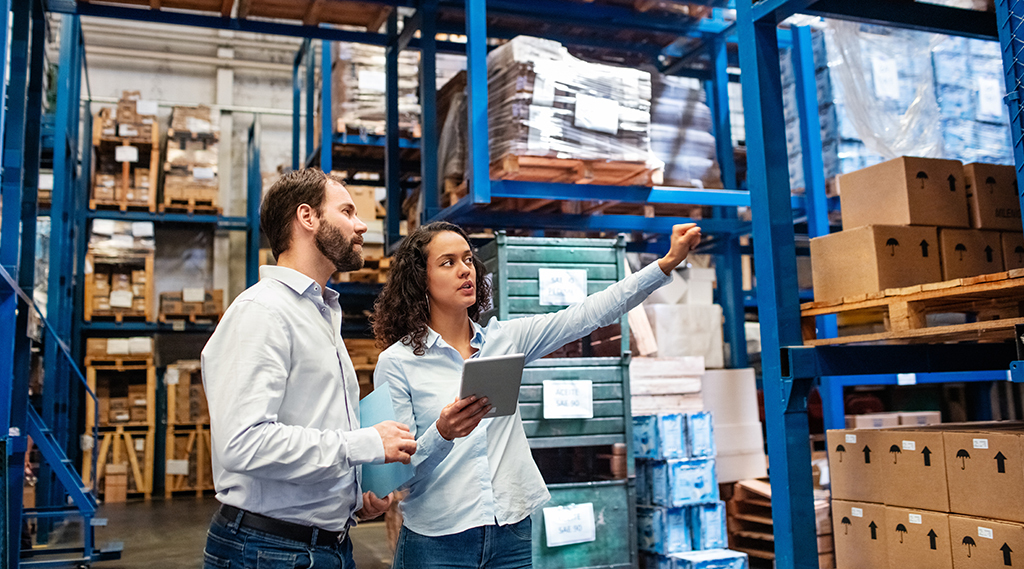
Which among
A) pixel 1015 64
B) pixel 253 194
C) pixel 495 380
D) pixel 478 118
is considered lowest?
pixel 495 380

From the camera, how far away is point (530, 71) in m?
5.76

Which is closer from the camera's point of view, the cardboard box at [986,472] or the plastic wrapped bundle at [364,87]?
the cardboard box at [986,472]

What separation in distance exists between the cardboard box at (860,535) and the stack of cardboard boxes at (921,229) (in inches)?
41.3

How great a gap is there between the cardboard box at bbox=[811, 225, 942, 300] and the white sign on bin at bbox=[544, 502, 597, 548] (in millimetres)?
2149

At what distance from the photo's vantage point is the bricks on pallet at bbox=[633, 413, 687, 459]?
592 cm

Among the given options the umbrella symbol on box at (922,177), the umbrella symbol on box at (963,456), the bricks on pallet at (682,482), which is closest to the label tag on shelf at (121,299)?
the bricks on pallet at (682,482)

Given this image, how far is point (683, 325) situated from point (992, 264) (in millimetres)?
3510

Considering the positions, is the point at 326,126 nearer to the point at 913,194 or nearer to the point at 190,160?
the point at 190,160

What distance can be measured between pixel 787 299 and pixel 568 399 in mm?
2043

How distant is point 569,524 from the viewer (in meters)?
5.21

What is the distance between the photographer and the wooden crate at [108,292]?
12406 mm

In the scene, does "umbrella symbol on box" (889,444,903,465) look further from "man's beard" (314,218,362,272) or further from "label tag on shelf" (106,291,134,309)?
"label tag on shelf" (106,291,134,309)

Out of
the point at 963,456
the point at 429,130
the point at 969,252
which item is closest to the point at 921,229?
the point at 969,252

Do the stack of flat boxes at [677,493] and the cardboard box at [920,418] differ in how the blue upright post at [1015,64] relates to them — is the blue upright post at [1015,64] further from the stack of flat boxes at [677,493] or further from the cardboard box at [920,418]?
the cardboard box at [920,418]
